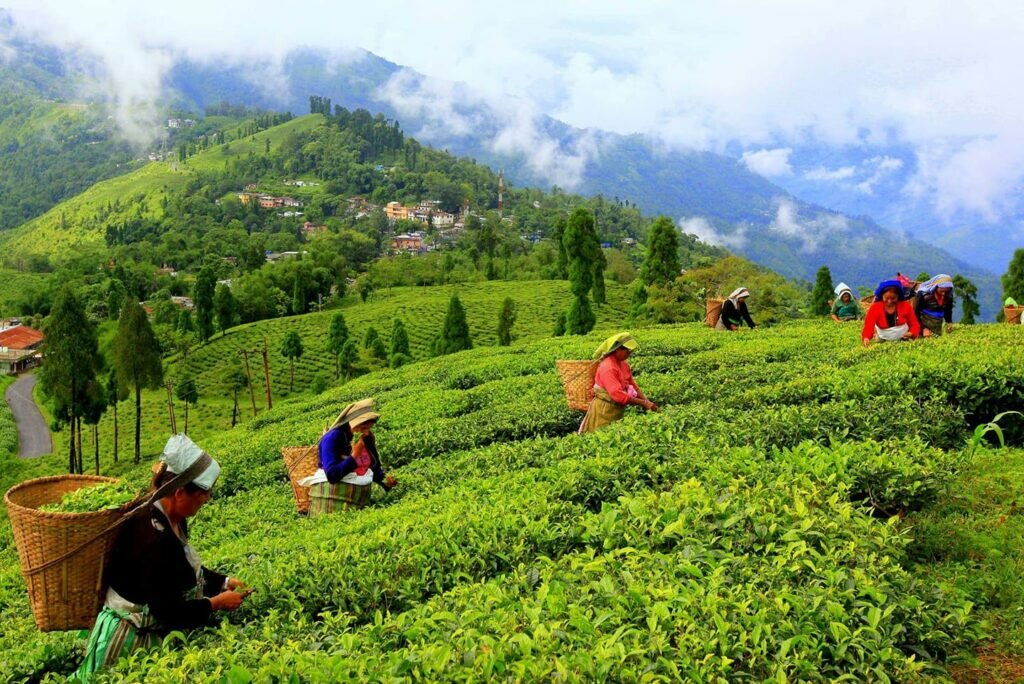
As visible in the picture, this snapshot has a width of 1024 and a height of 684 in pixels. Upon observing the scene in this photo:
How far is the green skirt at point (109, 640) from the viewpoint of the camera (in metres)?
3.77

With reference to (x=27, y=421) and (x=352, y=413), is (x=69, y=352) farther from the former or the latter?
(x=27, y=421)

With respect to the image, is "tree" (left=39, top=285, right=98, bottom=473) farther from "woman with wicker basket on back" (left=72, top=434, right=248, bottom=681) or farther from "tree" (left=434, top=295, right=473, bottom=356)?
"woman with wicker basket on back" (left=72, top=434, right=248, bottom=681)

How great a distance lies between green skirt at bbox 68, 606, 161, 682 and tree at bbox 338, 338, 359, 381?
51069mm

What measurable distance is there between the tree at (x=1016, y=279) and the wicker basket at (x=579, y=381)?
40.4 metres

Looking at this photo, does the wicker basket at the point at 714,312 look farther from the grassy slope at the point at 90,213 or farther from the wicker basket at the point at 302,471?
the grassy slope at the point at 90,213

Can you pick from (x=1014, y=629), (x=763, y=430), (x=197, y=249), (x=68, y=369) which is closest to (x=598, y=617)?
(x=1014, y=629)

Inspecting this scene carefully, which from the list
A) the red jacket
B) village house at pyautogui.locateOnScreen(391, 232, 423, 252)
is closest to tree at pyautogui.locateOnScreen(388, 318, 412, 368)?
the red jacket

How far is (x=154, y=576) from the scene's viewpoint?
12.6ft

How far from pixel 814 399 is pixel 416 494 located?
15.1 feet

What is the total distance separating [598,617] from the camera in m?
3.27

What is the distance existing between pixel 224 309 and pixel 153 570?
7792cm

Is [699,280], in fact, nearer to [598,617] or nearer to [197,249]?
[598,617]

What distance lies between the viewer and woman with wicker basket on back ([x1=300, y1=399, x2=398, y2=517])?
6.90 meters

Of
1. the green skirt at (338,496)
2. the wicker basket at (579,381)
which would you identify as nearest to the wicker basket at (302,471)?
the green skirt at (338,496)
